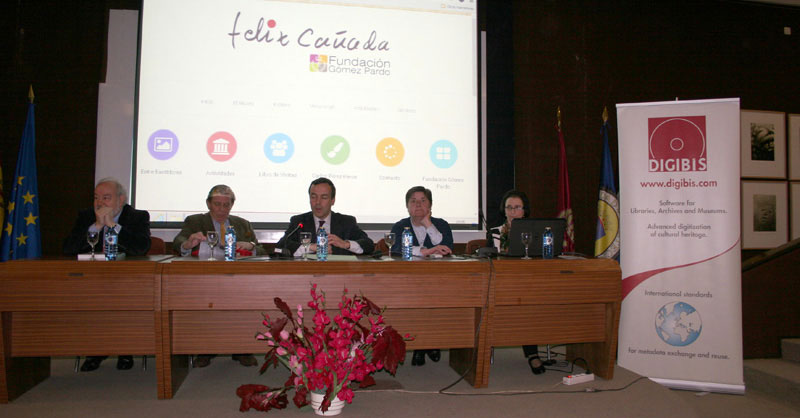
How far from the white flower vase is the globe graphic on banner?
2.26 m

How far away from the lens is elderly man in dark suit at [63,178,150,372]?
269 cm

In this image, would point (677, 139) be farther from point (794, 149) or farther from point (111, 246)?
point (111, 246)

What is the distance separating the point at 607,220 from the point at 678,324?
0.98m

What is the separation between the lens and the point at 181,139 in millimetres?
3719

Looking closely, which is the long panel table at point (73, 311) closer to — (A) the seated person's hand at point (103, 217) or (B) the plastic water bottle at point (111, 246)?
(B) the plastic water bottle at point (111, 246)

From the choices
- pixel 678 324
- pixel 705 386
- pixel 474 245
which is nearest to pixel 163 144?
pixel 474 245

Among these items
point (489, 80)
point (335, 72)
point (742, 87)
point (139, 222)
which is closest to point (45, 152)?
point (139, 222)

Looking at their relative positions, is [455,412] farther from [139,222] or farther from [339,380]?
[139,222]

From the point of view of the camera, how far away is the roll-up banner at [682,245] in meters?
3.04

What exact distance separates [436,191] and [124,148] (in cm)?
252

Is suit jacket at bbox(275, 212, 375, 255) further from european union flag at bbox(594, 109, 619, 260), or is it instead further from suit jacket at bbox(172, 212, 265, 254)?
european union flag at bbox(594, 109, 619, 260)

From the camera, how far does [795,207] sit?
4.74 m

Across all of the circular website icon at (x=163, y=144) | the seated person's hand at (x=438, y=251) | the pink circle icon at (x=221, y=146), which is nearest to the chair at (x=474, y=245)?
the seated person's hand at (x=438, y=251)

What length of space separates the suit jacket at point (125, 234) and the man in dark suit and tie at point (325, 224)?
77cm
